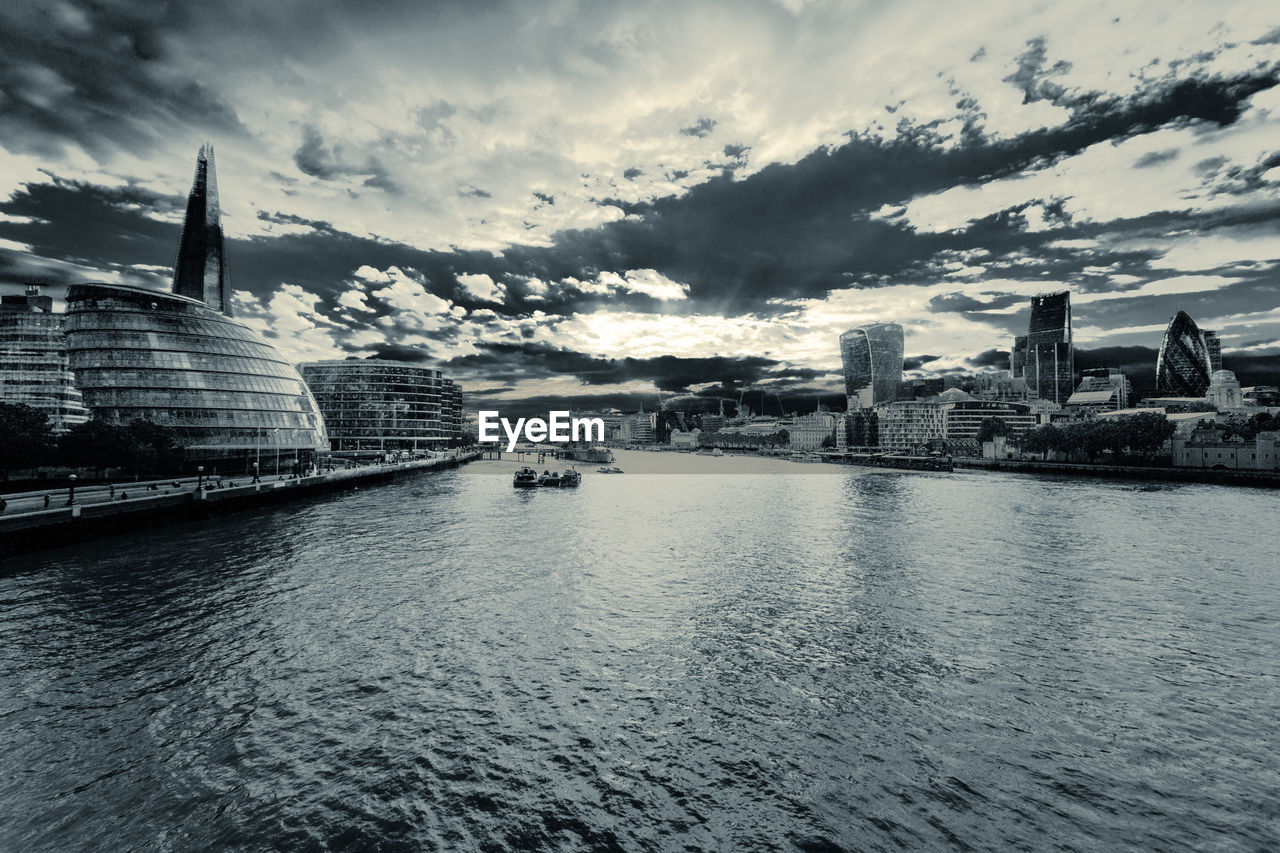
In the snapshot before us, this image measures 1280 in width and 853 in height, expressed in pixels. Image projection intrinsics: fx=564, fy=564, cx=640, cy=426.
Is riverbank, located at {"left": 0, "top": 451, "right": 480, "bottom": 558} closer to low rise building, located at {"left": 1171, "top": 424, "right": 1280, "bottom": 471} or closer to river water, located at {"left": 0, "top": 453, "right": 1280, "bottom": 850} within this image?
river water, located at {"left": 0, "top": 453, "right": 1280, "bottom": 850}

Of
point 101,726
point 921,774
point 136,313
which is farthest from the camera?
point 136,313

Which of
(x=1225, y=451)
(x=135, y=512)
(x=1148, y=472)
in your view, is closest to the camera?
(x=135, y=512)

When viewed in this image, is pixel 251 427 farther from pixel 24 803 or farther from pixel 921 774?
pixel 921 774

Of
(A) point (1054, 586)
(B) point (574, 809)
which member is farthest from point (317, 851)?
(A) point (1054, 586)

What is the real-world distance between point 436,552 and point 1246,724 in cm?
3995

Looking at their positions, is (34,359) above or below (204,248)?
below

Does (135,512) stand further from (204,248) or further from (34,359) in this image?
(204,248)

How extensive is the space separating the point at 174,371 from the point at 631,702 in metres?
95.4

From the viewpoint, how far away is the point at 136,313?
83.5m

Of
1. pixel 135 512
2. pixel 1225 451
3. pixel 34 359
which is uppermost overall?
pixel 34 359

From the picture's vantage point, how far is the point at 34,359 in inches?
3723

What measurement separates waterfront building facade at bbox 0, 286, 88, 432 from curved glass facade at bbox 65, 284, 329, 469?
15593mm

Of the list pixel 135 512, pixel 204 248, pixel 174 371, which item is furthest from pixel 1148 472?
pixel 204 248

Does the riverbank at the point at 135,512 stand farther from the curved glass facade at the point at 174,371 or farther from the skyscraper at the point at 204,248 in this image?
the skyscraper at the point at 204,248
